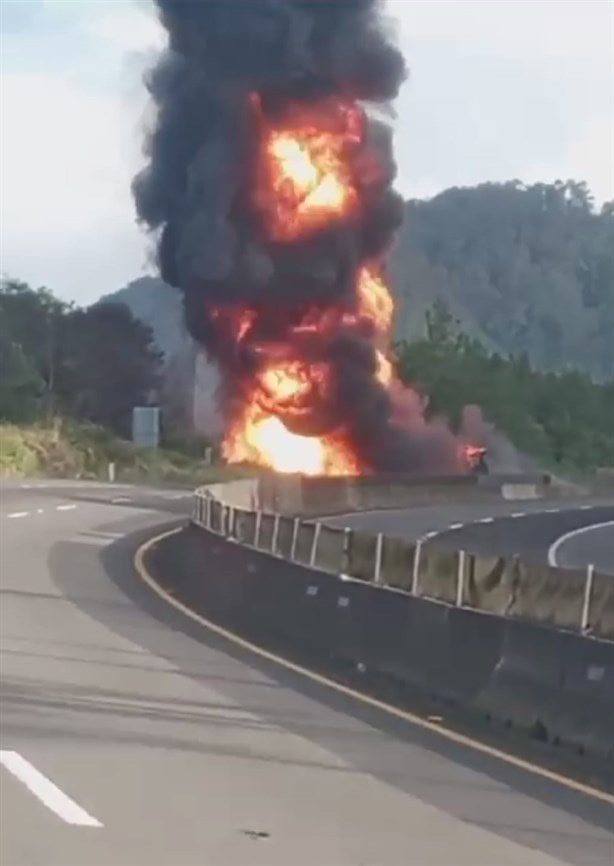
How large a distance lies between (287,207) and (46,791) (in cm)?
5646

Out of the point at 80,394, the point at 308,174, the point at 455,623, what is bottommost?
the point at 455,623

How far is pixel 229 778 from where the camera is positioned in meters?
12.8

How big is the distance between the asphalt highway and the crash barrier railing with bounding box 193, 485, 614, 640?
12.5m

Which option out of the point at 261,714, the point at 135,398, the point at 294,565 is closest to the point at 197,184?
the point at 135,398

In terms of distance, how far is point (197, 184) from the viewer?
6856 cm

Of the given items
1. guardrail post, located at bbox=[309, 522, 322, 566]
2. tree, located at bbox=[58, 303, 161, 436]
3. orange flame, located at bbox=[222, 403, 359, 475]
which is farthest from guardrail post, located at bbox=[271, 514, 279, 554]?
tree, located at bbox=[58, 303, 161, 436]

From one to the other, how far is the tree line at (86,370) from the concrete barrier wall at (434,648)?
7222 cm

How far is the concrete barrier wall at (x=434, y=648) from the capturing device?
14.8 metres

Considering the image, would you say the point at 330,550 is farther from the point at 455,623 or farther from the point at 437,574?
the point at 455,623

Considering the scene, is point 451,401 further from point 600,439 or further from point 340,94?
point 340,94

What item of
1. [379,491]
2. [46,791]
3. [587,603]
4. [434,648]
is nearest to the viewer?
[46,791]

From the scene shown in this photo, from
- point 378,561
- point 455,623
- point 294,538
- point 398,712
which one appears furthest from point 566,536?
point 398,712

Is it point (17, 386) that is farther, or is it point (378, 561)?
point (17, 386)

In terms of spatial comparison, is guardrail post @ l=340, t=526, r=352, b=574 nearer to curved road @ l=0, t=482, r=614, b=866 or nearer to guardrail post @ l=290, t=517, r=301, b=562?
curved road @ l=0, t=482, r=614, b=866
